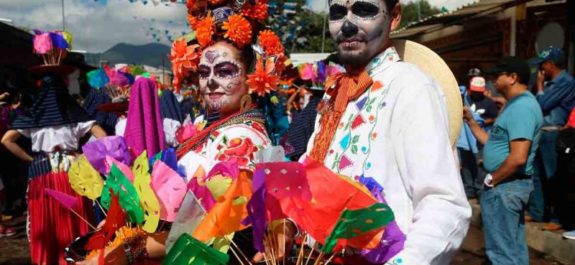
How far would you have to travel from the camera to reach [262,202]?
1.39m

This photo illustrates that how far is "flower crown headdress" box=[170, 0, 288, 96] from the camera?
275 cm

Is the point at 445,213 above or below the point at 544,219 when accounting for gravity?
above

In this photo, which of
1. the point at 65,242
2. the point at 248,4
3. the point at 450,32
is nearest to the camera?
the point at 248,4

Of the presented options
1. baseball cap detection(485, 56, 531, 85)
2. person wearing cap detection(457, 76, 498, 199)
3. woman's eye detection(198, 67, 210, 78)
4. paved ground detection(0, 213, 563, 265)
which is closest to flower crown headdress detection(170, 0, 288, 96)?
woman's eye detection(198, 67, 210, 78)

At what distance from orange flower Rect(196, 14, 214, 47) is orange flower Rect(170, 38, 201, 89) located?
93mm

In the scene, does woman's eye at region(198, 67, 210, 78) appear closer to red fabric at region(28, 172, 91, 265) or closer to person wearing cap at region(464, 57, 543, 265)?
person wearing cap at region(464, 57, 543, 265)

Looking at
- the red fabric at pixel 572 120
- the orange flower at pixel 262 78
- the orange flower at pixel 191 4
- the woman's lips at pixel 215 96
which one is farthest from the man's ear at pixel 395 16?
the red fabric at pixel 572 120

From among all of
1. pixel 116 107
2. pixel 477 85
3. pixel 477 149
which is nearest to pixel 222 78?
pixel 116 107

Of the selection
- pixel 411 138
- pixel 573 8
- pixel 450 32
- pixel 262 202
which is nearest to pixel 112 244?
pixel 262 202

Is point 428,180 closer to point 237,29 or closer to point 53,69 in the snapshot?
point 237,29

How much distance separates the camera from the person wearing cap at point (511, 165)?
160 inches

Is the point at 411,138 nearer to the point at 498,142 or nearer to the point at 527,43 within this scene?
the point at 498,142

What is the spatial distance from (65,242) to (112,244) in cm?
307

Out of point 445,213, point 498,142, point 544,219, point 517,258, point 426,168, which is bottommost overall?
point 544,219
